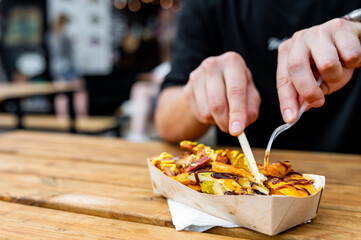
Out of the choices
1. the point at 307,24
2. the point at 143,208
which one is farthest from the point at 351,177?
the point at 307,24

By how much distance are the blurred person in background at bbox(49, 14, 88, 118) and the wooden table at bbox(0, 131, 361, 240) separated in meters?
3.53

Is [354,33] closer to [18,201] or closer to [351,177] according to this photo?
[351,177]

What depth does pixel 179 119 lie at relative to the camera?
1347 millimetres

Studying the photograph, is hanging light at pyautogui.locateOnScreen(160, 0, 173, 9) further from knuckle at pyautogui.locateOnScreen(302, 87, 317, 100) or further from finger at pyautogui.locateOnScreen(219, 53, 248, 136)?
knuckle at pyautogui.locateOnScreen(302, 87, 317, 100)

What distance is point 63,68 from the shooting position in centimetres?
649

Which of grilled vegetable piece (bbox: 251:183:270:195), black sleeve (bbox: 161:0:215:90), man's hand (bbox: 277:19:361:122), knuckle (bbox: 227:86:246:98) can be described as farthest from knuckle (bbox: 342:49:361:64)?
black sleeve (bbox: 161:0:215:90)

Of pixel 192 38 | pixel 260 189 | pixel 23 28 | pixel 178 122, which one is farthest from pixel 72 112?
pixel 23 28

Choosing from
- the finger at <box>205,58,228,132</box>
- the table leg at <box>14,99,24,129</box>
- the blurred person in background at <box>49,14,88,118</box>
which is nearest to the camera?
the finger at <box>205,58,228,132</box>

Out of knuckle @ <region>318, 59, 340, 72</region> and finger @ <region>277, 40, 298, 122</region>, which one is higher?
knuckle @ <region>318, 59, 340, 72</region>

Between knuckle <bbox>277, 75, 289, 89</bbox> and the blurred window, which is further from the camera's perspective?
the blurred window

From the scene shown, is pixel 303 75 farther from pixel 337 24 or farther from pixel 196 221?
pixel 196 221

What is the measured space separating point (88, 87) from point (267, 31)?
12.5ft

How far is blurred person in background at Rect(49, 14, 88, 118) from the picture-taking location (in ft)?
15.4

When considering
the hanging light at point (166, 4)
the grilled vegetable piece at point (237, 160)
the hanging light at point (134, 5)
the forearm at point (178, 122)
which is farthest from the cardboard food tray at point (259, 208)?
the hanging light at point (134, 5)
